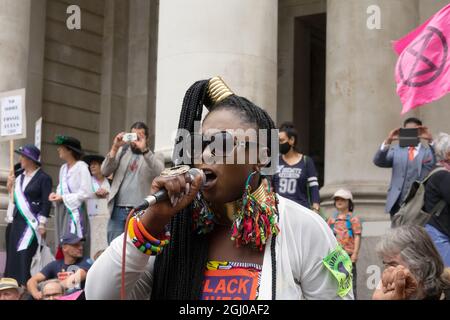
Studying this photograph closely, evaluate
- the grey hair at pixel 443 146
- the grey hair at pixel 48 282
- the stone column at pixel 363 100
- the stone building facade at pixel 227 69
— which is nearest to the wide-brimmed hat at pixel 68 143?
the stone building facade at pixel 227 69

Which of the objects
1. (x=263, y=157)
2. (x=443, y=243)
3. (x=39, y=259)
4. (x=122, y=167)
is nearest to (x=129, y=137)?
(x=122, y=167)

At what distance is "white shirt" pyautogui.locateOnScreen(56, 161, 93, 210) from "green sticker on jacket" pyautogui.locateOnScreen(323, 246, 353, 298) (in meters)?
8.38

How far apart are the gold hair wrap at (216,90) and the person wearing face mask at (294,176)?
6.61 metres

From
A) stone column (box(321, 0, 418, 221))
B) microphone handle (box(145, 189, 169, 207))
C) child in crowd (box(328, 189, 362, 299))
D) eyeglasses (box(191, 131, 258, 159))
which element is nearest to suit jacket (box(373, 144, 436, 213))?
child in crowd (box(328, 189, 362, 299))

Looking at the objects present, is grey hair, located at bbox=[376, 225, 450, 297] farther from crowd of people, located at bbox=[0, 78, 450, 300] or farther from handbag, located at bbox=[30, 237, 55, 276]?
handbag, located at bbox=[30, 237, 55, 276]

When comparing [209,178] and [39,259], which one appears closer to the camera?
[209,178]

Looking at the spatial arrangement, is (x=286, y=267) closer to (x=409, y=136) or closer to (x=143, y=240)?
(x=143, y=240)

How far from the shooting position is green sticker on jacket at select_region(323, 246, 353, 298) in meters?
3.22

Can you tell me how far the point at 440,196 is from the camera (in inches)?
293

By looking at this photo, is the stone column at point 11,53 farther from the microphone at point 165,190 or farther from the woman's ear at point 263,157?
the microphone at point 165,190

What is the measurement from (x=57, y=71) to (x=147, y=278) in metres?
16.8

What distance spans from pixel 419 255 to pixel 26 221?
8.57 m

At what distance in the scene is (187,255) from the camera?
11.0 feet
